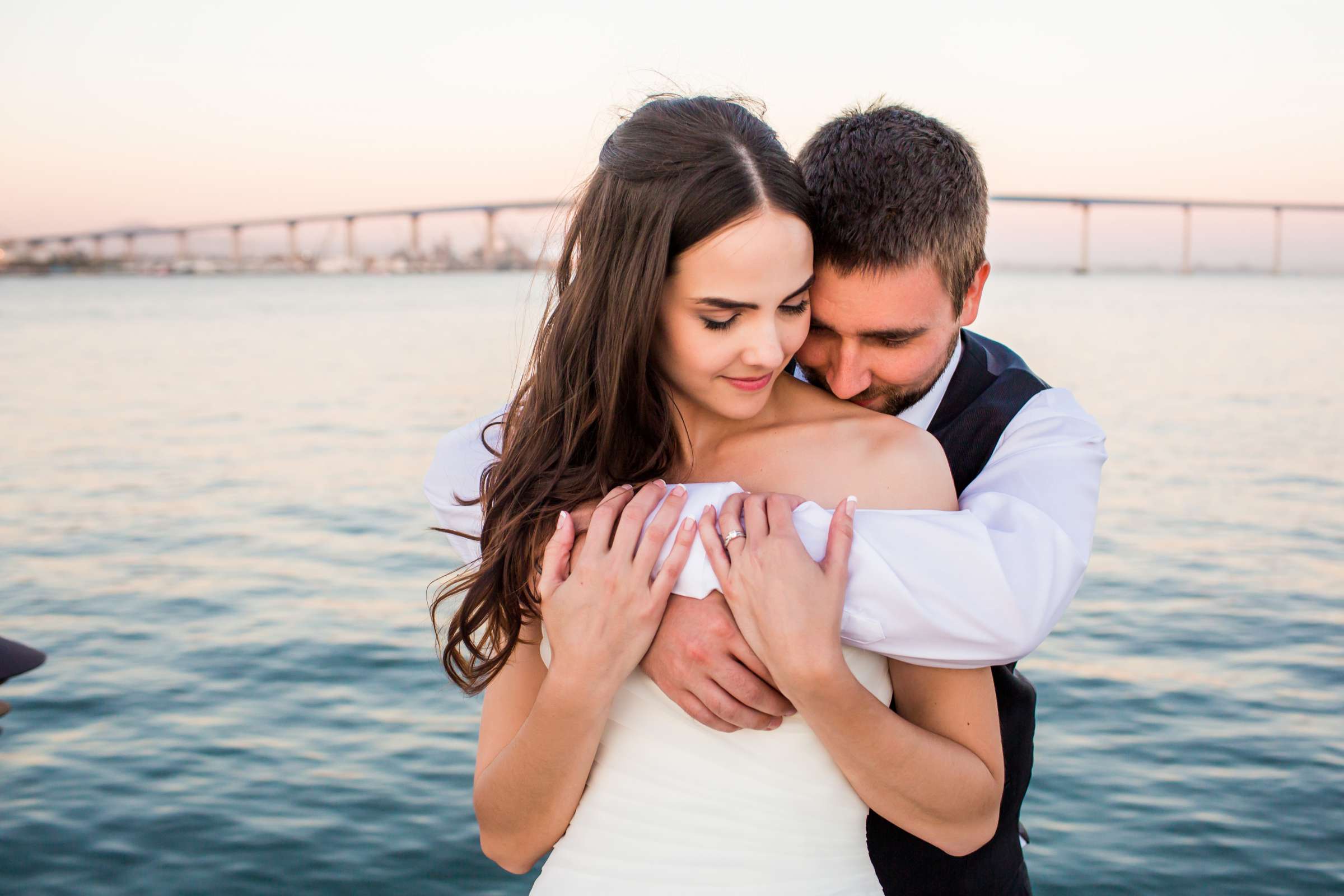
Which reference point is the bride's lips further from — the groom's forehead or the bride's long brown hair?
the groom's forehead

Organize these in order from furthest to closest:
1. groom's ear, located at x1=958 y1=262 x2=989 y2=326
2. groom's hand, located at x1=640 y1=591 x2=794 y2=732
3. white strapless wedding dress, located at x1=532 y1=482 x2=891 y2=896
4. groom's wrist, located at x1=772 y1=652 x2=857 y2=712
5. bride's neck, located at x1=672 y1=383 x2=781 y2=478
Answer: groom's ear, located at x1=958 y1=262 x2=989 y2=326 < bride's neck, located at x1=672 y1=383 x2=781 y2=478 < white strapless wedding dress, located at x1=532 y1=482 x2=891 y2=896 < groom's hand, located at x1=640 y1=591 x2=794 y2=732 < groom's wrist, located at x1=772 y1=652 x2=857 y2=712

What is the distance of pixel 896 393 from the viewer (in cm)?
232

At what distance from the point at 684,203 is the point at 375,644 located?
21.1ft

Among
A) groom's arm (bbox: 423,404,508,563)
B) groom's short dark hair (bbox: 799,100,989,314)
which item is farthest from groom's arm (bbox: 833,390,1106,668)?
groom's arm (bbox: 423,404,508,563)

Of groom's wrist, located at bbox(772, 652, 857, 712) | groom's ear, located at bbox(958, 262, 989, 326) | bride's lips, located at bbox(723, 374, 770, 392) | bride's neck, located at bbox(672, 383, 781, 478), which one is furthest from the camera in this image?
groom's ear, located at bbox(958, 262, 989, 326)

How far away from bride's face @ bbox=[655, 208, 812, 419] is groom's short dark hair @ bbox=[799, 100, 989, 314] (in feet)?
0.87

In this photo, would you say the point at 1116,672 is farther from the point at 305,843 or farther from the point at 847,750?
the point at 847,750

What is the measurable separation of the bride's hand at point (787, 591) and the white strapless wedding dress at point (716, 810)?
4.7 inches

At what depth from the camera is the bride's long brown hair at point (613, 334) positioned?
74.7 inches

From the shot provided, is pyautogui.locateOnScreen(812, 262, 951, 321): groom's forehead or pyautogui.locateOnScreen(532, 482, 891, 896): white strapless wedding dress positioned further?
pyautogui.locateOnScreen(812, 262, 951, 321): groom's forehead

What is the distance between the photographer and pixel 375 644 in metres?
7.80

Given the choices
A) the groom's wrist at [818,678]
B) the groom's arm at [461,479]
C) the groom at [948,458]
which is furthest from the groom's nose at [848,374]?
the groom's wrist at [818,678]

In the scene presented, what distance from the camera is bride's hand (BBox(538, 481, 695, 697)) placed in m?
1.71

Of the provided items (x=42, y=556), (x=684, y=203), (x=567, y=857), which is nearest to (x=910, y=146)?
(x=684, y=203)
